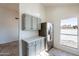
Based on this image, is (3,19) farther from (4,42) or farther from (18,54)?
(18,54)

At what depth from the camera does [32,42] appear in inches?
68.7

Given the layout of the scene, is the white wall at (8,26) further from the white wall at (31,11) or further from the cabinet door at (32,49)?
the cabinet door at (32,49)

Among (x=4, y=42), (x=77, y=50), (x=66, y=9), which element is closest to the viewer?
(x=4, y=42)

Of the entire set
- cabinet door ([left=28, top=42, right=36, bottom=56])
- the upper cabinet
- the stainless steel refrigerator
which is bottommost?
cabinet door ([left=28, top=42, right=36, bottom=56])

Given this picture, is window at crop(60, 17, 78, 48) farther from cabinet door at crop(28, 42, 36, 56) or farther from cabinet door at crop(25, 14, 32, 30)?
cabinet door at crop(25, 14, 32, 30)

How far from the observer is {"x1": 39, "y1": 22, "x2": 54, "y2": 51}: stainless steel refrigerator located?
1.85 m

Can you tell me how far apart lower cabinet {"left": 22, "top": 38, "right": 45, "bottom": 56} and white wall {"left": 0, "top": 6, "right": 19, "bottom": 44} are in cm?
27

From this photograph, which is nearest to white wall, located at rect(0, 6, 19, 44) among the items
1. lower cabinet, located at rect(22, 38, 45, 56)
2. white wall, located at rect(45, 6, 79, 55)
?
lower cabinet, located at rect(22, 38, 45, 56)

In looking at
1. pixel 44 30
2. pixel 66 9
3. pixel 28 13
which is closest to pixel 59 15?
pixel 66 9

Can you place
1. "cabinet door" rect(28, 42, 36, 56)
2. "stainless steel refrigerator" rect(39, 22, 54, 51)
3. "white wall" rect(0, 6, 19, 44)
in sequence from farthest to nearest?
"stainless steel refrigerator" rect(39, 22, 54, 51) < "cabinet door" rect(28, 42, 36, 56) < "white wall" rect(0, 6, 19, 44)

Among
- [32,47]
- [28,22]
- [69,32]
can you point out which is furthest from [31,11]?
[69,32]

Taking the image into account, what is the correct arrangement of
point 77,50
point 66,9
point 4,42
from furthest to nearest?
1. point 77,50
2. point 66,9
3. point 4,42

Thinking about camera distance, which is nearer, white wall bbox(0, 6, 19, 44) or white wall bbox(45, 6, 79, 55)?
white wall bbox(0, 6, 19, 44)

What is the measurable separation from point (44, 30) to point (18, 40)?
0.66 m
